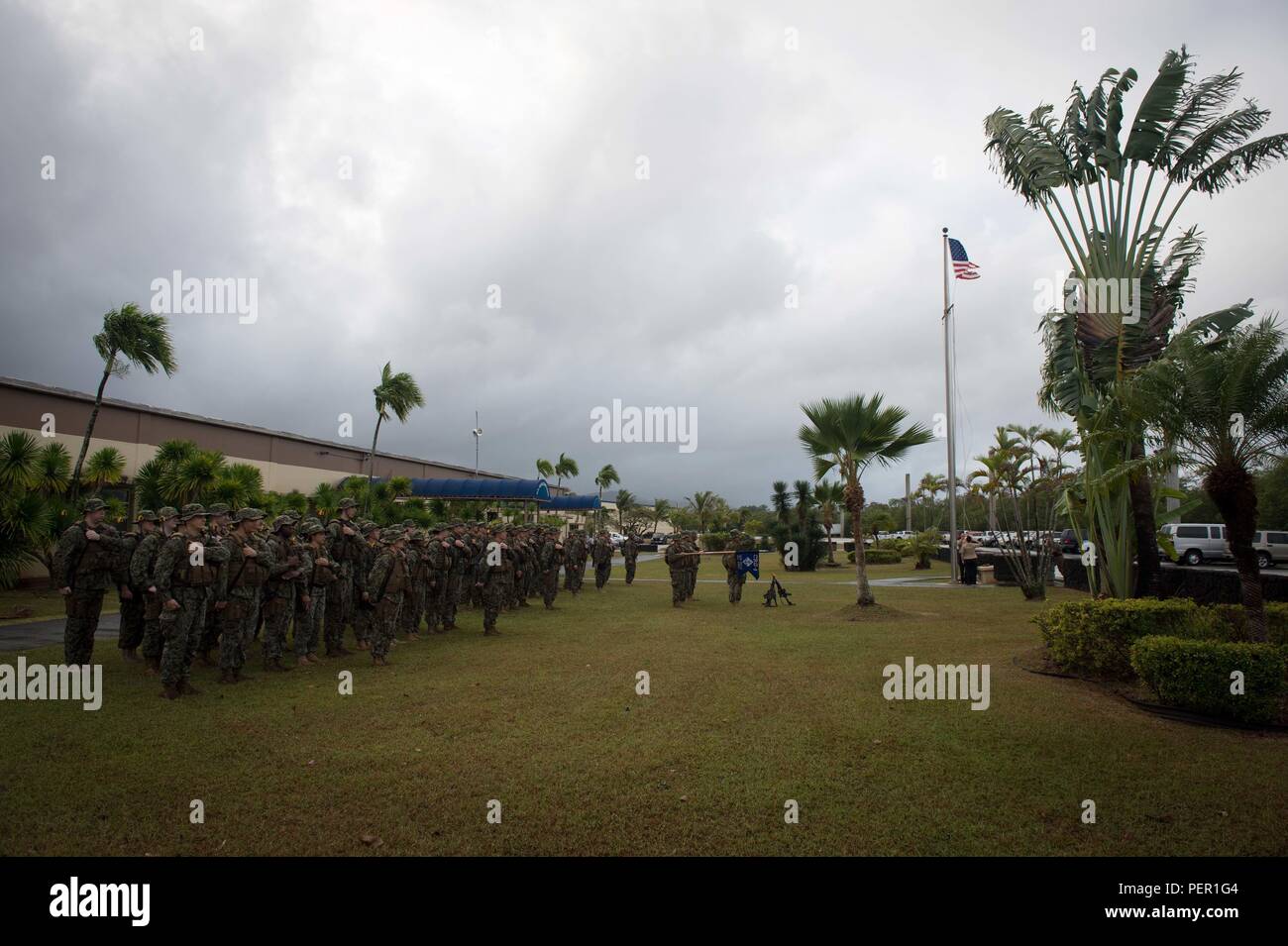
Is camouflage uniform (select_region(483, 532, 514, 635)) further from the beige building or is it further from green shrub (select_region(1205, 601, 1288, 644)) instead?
the beige building

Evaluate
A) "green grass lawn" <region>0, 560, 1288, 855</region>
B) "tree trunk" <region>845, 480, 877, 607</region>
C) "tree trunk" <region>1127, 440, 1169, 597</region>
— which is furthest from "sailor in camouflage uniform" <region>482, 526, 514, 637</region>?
"tree trunk" <region>1127, 440, 1169, 597</region>

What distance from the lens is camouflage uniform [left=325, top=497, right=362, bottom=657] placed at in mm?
10156

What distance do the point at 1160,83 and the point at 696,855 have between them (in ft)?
39.2

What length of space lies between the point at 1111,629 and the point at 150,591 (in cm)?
1240

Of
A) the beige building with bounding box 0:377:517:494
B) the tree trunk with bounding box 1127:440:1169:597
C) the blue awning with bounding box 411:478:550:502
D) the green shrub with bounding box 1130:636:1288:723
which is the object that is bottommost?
the green shrub with bounding box 1130:636:1288:723

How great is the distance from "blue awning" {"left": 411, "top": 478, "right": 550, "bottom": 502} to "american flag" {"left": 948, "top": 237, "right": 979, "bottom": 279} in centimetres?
Result: 2044

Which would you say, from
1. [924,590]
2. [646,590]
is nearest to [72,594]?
[646,590]

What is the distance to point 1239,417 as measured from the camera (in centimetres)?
719

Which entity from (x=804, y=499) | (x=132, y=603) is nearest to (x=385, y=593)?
(x=132, y=603)

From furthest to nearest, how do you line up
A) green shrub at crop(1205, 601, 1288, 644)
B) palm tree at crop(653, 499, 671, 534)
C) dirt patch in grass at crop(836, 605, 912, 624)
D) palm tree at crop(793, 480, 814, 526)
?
palm tree at crop(653, 499, 671, 534)
palm tree at crop(793, 480, 814, 526)
dirt patch in grass at crop(836, 605, 912, 624)
green shrub at crop(1205, 601, 1288, 644)

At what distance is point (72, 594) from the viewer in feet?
27.0

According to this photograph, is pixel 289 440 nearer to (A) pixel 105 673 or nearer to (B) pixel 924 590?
(A) pixel 105 673

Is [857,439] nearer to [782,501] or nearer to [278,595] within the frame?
[278,595]

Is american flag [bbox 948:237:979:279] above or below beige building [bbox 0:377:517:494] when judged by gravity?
above
